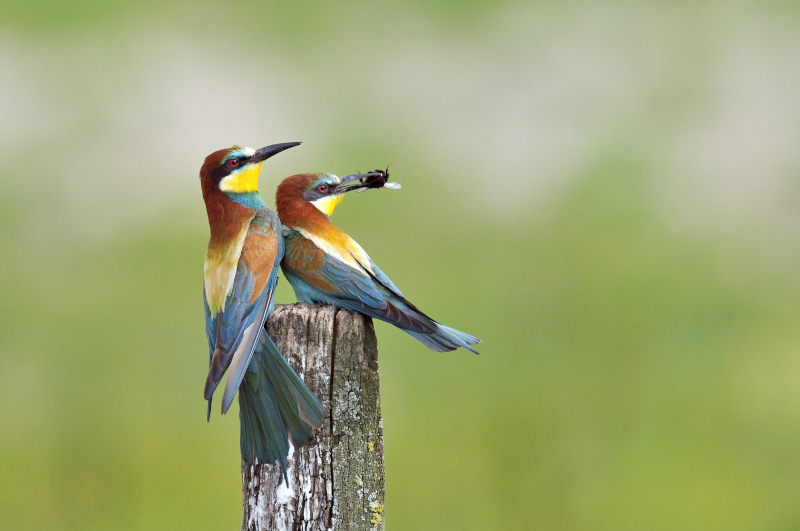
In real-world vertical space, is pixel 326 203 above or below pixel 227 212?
above

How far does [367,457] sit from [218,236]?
911mm

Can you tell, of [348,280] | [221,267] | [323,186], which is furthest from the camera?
[323,186]

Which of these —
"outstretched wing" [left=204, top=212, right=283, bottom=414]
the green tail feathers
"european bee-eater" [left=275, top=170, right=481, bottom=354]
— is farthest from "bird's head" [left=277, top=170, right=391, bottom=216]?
the green tail feathers

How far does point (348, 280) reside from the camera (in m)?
2.25

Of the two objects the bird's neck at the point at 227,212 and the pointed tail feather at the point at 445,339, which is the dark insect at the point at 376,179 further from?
the pointed tail feather at the point at 445,339

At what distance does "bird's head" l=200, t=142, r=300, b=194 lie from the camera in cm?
233

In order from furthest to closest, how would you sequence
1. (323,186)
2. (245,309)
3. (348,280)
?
(323,186) → (348,280) → (245,309)

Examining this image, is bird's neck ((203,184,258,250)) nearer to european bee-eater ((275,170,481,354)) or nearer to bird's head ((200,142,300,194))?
bird's head ((200,142,300,194))

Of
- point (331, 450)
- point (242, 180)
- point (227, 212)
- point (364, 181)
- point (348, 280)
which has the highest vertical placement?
point (364, 181)

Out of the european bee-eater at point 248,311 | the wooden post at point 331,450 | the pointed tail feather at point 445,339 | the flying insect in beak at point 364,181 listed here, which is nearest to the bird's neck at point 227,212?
the european bee-eater at point 248,311

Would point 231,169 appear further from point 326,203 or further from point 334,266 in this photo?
point 334,266

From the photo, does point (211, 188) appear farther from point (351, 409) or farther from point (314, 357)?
point (351, 409)

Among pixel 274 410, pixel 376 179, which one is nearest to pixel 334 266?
pixel 376 179

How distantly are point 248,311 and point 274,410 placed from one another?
319mm
